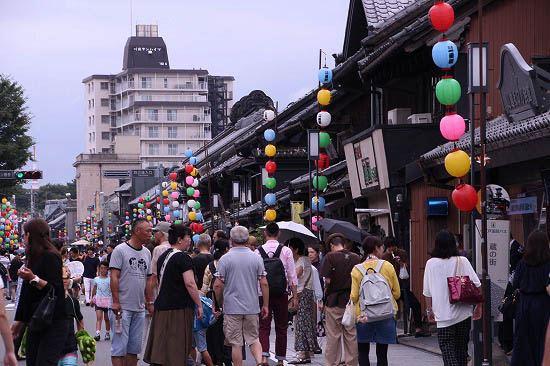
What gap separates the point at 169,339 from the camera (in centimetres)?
1180

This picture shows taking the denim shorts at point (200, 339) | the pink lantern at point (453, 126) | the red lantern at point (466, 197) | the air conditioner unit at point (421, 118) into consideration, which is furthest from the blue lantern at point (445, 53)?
the air conditioner unit at point (421, 118)

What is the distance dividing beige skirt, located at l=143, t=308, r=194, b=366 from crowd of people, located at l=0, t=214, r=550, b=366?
0.04 feet

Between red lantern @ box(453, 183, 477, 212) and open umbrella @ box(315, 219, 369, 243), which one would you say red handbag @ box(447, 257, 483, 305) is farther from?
open umbrella @ box(315, 219, 369, 243)

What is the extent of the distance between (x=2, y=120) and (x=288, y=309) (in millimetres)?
40874

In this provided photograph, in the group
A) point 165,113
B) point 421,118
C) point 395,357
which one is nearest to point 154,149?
point 165,113

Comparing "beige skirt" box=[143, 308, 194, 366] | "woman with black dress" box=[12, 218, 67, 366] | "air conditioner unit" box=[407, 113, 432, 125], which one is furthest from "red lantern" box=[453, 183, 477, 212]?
"air conditioner unit" box=[407, 113, 432, 125]

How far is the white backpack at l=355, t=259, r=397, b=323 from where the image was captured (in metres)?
12.1

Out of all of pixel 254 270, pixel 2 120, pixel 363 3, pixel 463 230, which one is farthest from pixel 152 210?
pixel 254 270

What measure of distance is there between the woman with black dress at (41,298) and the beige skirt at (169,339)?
2.40 metres

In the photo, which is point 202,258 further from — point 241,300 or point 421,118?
point 421,118

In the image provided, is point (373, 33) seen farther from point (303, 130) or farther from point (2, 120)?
point (2, 120)

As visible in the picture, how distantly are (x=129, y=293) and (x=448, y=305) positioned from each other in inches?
138

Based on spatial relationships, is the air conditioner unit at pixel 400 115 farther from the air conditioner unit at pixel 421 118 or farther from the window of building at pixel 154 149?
the window of building at pixel 154 149

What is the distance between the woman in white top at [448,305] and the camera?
1125cm
